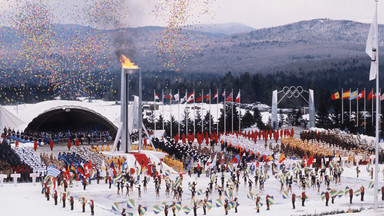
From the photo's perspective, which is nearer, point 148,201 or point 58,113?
point 148,201

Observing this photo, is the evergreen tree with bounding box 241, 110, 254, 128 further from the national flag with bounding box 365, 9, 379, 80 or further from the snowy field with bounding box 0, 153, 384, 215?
the national flag with bounding box 365, 9, 379, 80

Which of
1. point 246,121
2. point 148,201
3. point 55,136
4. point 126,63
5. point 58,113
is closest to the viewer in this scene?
point 148,201

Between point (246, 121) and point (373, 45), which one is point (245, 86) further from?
point (373, 45)

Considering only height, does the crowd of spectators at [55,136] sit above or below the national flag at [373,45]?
below

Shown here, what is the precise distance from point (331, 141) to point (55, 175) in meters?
28.7

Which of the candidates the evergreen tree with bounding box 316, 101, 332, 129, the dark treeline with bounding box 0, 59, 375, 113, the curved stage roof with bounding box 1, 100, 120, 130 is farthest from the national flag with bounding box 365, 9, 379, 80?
the dark treeline with bounding box 0, 59, 375, 113

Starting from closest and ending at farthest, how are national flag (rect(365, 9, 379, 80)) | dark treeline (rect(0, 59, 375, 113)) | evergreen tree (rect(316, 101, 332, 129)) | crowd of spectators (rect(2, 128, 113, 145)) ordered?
national flag (rect(365, 9, 379, 80)), crowd of spectators (rect(2, 128, 113, 145)), evergreen tree (rect(316, 101, 332, 129)), dark treeline (rect(0, 59, 375, 113))

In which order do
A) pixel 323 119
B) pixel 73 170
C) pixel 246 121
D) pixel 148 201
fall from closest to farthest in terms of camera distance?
pixel 148 201 < pixel 73 170 < pixel 323 119 < pixel 246 121

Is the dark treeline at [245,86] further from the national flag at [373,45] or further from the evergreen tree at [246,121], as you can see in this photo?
the national flag at [373,45]

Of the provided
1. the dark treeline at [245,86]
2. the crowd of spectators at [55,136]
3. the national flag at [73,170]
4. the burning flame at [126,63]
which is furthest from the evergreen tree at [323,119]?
the national flag at [73,170]

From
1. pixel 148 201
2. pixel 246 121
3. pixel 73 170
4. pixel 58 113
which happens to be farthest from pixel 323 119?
pixel 148 201

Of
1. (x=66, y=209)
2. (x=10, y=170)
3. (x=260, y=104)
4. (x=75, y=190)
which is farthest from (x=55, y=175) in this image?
(x=260, y=104)

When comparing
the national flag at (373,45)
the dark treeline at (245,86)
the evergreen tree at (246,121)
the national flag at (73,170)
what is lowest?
the national flag at (73,170)

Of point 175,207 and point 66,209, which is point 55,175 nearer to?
point 66,209
